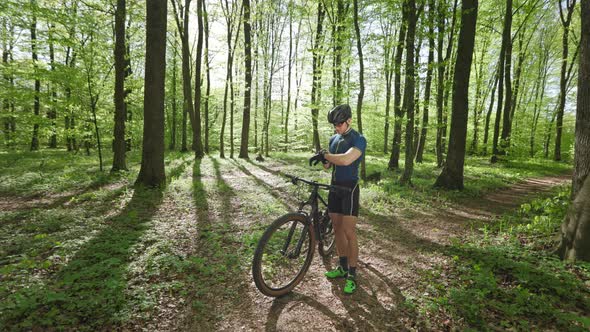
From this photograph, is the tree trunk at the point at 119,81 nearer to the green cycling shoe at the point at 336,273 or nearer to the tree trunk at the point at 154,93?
the tree trunk at the point at 154,93

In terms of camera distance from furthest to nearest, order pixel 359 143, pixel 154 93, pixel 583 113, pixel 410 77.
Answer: pixel 410 77, pixel 154 93, pixel 583 113, pixel 359 143

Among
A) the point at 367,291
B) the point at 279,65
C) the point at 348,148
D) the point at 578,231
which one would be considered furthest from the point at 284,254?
the point at 279,65

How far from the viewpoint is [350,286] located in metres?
3.90

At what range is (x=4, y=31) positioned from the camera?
22.3m

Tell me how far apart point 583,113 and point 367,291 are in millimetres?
5506

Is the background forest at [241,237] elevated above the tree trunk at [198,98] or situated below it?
below

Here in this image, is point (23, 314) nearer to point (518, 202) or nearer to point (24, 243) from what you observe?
point (24, 243)

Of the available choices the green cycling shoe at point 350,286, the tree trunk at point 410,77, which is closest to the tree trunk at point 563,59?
the tree trunk at point 410,77

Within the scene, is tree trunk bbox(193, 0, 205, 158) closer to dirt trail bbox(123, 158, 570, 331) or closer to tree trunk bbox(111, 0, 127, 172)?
tree trunk bbox(111, 0, 127, 172)

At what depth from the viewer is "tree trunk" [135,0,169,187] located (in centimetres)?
877

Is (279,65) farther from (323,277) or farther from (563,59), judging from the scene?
(323,277)

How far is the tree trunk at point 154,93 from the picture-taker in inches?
345

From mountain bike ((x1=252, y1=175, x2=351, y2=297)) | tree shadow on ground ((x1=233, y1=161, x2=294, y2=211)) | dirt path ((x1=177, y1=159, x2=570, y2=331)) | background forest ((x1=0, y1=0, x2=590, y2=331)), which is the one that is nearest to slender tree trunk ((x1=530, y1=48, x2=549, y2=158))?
background forest ((x1=0, y1=0, x2=590, y2=331))

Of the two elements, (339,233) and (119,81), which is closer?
(339,233)
